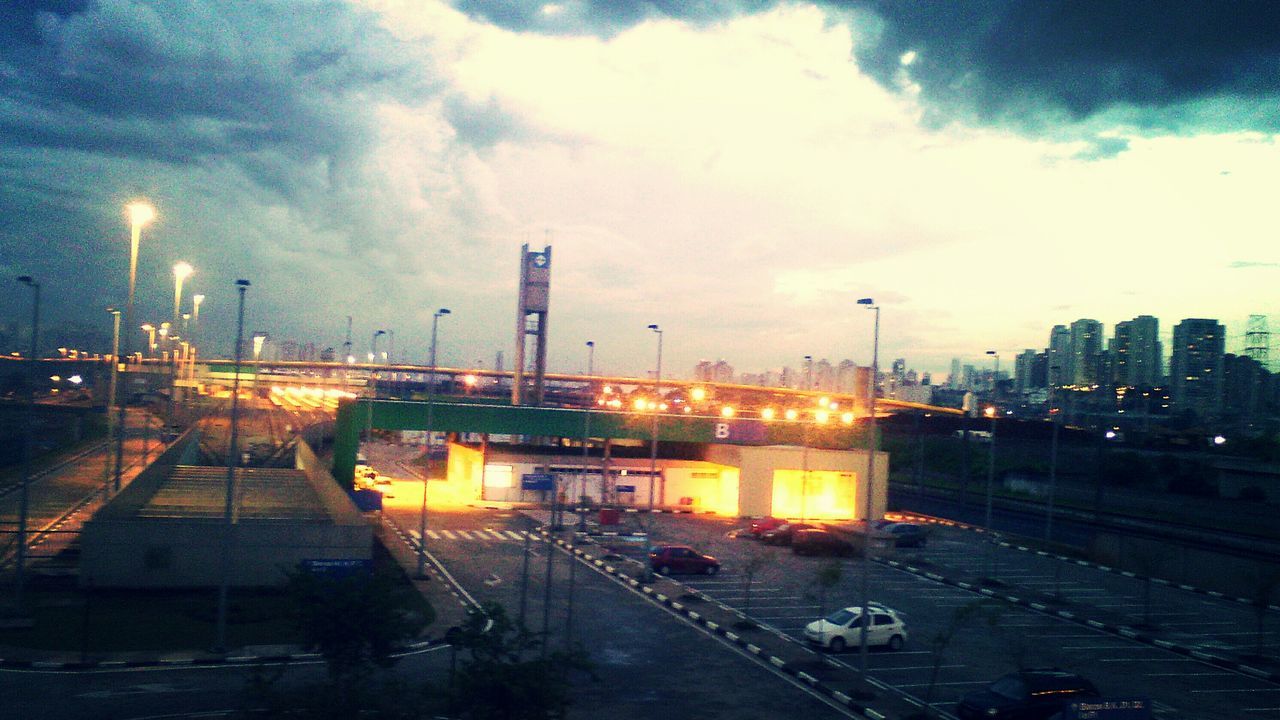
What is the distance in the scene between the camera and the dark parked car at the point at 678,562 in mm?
28328

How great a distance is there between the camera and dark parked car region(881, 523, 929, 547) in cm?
3641

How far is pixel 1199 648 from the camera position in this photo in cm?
2111

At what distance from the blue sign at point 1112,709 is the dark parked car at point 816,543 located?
20211 millimetres

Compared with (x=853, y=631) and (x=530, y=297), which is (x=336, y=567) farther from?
(x=530, y=297)

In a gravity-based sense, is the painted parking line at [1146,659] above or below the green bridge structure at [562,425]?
below

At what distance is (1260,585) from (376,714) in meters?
21.8

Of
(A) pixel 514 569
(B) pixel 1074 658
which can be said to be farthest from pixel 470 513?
(B) pixel 1074 658

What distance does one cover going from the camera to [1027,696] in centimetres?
1483

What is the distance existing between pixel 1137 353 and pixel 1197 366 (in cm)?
750

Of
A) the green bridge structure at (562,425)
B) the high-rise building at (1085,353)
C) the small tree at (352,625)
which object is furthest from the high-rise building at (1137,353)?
the small tree at (352,625)

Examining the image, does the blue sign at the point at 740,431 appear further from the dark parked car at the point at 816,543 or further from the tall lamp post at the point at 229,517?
the tall lamp post at the point at 229,517

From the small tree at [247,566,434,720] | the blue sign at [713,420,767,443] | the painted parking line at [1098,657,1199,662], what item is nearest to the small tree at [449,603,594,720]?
the small tree at [247,566,434,720]

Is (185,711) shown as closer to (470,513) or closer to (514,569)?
(514,569)

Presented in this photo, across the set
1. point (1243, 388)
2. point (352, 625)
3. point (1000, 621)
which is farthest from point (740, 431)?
point (1243, 388)
